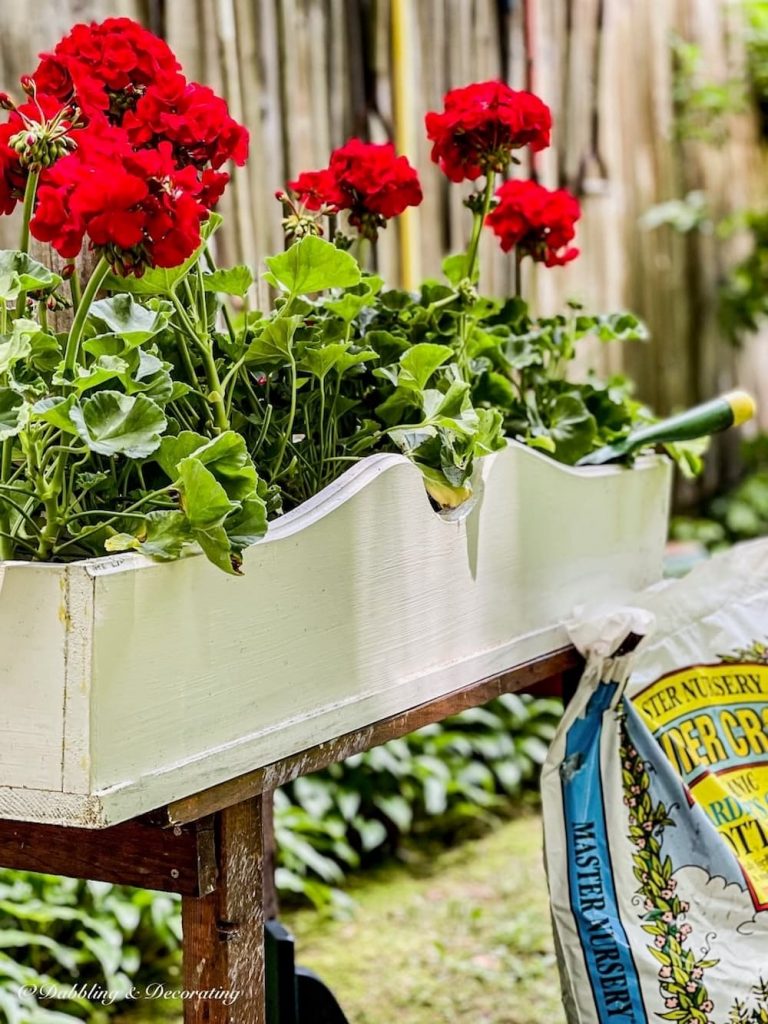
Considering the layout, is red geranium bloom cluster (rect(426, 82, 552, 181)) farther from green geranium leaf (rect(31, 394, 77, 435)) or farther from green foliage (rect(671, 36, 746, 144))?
green foliage (rect(671, 36, 746, 144))

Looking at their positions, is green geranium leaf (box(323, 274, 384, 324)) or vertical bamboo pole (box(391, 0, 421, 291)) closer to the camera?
green geranium leaf (box(323, 274, 384, 324))

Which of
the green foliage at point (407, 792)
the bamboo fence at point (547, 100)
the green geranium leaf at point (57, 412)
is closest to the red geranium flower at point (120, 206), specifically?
the green geranium leaf at point (57, 412)

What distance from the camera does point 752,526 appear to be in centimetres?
427

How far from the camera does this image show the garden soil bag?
1.38 m

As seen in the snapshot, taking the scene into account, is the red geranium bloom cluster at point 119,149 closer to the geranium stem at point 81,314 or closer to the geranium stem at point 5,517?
the geranium stem at point 81,314

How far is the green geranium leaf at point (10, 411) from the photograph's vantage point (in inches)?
34.3

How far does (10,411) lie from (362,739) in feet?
1.57

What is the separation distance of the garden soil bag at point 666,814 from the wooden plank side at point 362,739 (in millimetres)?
74

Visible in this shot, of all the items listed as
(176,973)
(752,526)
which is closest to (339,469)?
(176,973)

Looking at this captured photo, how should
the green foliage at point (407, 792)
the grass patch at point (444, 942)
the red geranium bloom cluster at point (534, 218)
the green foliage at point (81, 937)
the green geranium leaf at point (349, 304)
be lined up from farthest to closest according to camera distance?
the green foliage at point (407, 792) < the grass patch at point (444, 942) < the green foliage at point (81, 937) < the red geranium bloom cluster at point (534, 218) < the green geranium leaf at point (349, 304)

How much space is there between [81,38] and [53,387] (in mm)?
304

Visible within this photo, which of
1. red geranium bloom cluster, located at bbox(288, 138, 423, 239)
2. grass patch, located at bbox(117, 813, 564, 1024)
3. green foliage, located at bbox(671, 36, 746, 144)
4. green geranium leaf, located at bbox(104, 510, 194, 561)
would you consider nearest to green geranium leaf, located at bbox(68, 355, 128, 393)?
green geranium leaf, located at bbox(104, 510, 194, 561)

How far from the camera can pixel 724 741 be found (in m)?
1.52

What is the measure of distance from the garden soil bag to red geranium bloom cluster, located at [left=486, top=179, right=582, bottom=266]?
0.48m
